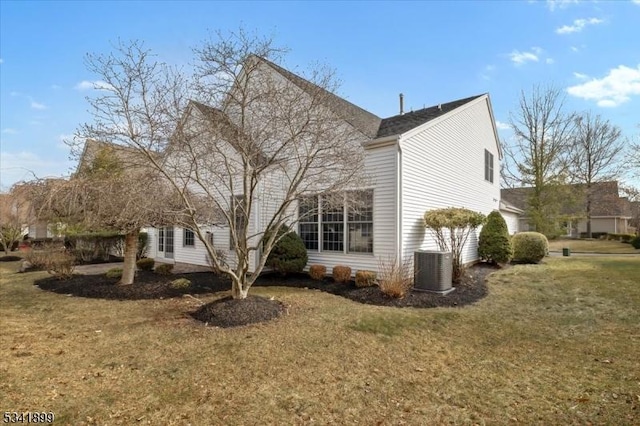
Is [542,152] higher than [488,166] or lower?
higher

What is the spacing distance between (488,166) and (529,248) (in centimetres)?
421

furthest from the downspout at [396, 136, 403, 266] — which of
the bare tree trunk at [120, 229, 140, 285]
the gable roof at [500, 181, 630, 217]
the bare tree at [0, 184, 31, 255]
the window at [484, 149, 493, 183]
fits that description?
the gable roof at [500, 181, 630, 217]

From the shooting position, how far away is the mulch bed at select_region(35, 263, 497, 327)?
6316mm

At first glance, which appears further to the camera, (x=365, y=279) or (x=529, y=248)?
(x=529, y=248)

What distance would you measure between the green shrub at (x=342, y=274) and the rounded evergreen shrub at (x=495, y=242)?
6.29 m

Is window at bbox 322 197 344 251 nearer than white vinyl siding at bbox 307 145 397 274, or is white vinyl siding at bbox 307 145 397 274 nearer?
white vinyl siding at bbox 307 145 397 274

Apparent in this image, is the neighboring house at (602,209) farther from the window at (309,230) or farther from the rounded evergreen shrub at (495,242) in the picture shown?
the window at (309,230)

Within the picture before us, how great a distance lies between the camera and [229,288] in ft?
30.9

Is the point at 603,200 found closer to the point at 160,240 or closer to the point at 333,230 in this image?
the point at 333,230

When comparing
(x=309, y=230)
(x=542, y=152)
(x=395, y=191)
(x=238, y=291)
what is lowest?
(x=238, y=291)

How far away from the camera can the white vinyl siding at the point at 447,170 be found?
379 inches

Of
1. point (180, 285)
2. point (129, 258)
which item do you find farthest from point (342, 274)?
point (129, 258)

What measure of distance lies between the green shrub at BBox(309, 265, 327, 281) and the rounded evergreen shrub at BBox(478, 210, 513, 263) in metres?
6.69

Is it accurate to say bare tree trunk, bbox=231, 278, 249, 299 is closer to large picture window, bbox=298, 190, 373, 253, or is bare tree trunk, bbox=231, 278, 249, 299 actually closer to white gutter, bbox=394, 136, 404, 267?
large picture window, bbox=298, 190, 373, 253
